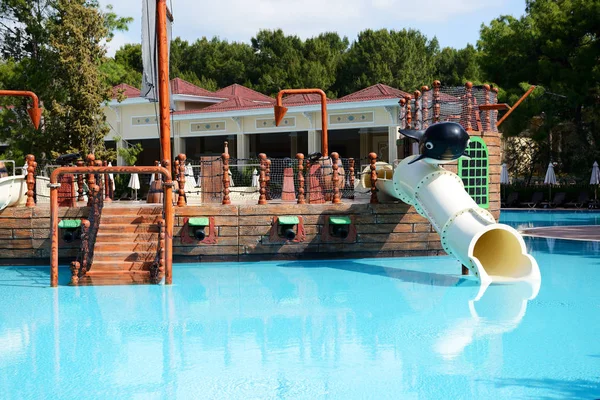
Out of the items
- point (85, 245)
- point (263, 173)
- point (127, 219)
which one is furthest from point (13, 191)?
point (263, 173)

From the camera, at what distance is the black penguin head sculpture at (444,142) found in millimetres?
12203

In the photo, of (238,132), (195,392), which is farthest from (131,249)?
(238,132)

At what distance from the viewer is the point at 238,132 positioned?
31219 millimetres

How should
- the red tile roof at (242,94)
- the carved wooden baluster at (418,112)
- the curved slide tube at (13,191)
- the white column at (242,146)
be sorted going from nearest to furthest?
the curved slide tube at (13,191) → the carved wooden baluster at (418,112) → the white column at (242,146) → the red tile roof at (242,94)

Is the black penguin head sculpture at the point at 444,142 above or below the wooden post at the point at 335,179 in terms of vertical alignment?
above

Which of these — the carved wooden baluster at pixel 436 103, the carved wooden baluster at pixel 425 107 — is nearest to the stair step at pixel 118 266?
the carved wooden baluster at pixel 436 103

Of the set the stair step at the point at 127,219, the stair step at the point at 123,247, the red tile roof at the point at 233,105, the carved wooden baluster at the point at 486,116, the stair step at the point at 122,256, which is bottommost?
the stair step at the point at 122,256

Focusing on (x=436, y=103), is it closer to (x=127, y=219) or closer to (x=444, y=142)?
(x=444, y=142)

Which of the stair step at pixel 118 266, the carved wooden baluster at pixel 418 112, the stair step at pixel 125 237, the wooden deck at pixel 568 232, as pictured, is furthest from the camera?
the wooden deck at pixel 568 232

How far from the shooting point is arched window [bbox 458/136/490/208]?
48.8ft

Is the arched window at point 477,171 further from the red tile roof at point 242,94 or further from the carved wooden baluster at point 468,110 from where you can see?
the red tile roof at point 242,94

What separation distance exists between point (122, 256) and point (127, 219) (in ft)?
4.04

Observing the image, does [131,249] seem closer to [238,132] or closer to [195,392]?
[195,392]

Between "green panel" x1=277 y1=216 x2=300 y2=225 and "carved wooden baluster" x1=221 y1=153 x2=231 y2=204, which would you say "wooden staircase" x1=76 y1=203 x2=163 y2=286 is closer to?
"carved wooden baluster" x1=221 y1=153 x2=231 y2=204
